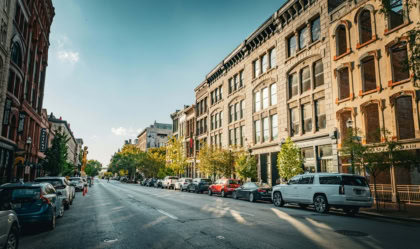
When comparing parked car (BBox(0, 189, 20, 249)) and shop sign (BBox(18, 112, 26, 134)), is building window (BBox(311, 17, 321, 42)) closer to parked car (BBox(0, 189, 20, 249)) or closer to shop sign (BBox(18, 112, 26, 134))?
parked car (BBox(0, 189, 20, 249))

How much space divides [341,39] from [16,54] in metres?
29.6

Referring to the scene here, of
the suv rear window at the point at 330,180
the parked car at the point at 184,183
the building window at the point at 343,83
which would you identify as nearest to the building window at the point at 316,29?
the building window at the point at 343,83

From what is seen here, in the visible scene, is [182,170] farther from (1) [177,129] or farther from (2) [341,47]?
(2) [341,47]

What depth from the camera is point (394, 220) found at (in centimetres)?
1184

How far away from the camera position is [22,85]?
2953 centimetres

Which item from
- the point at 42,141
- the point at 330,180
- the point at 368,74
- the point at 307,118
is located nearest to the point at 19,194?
the point at 330,180

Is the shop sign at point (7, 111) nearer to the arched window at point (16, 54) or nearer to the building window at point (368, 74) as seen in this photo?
the arched window at point (16, 54)

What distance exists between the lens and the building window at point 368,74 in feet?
68.1

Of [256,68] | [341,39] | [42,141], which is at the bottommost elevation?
[42,141]

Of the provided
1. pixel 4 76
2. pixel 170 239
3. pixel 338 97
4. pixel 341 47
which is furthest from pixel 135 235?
pixel 4 76

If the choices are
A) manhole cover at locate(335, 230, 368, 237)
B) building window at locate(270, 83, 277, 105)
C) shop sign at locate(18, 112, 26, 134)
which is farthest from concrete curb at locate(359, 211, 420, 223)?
shop sign at locate(18, 112, 26, 134)

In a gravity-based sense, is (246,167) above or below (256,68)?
below

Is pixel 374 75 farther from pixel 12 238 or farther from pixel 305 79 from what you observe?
pixel 12 238

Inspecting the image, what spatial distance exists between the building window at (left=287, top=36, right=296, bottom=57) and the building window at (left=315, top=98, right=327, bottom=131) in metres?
5.95
